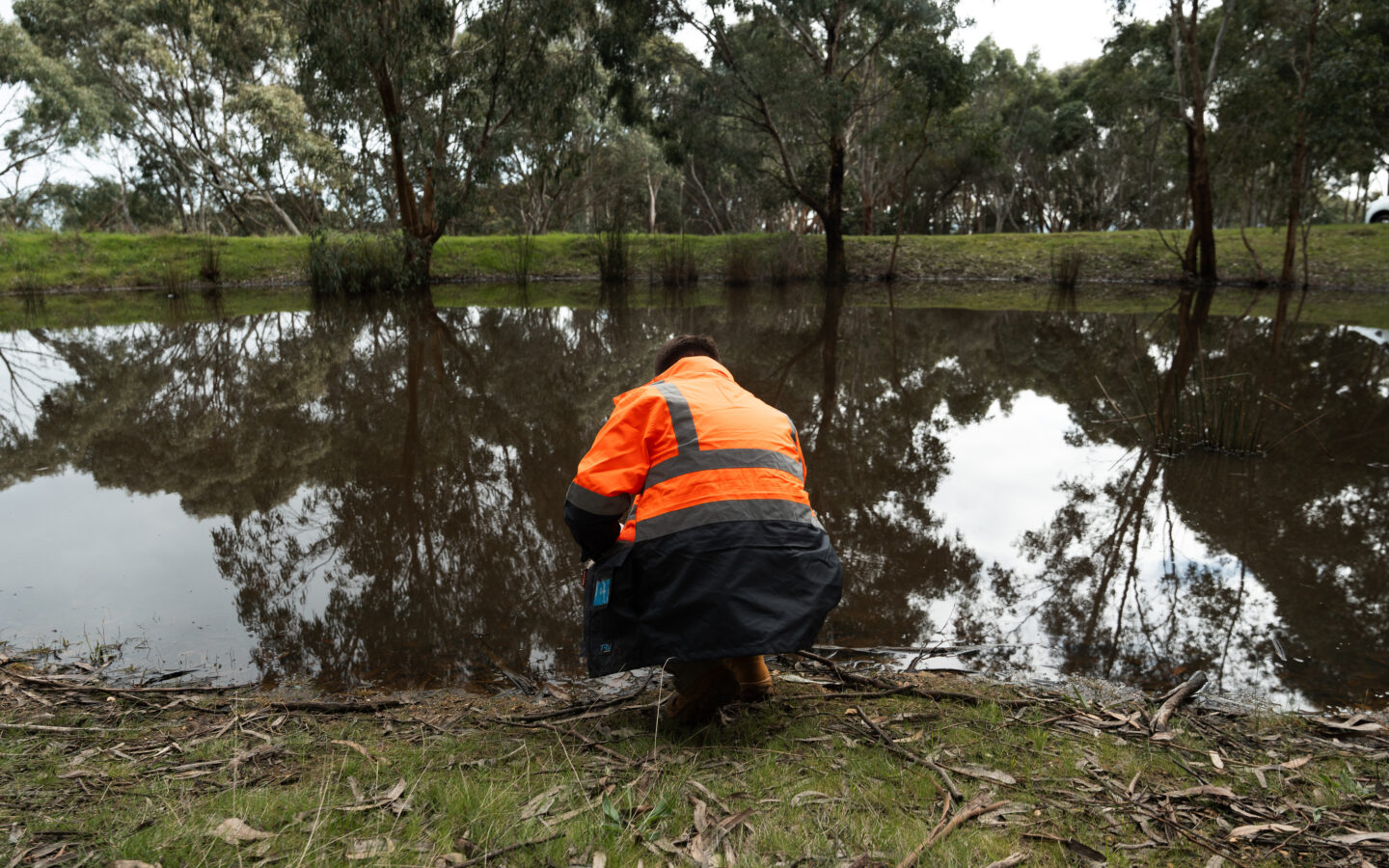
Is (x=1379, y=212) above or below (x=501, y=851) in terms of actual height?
above

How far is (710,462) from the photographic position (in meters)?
2.24

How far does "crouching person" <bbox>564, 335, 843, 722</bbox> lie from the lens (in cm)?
219

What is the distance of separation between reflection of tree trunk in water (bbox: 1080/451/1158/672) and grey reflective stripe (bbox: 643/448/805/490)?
1.52 m

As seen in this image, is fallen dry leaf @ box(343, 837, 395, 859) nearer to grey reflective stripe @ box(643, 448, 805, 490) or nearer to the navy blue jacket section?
the navy blue jacket section

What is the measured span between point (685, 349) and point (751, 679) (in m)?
1.01

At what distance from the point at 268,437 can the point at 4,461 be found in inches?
58.7

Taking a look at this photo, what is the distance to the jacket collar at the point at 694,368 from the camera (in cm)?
245

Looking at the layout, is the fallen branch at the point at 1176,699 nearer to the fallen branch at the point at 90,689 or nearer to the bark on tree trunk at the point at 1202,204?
the fallen branch at the point at 90,689

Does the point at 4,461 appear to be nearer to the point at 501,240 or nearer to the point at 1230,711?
the point at 1230,711

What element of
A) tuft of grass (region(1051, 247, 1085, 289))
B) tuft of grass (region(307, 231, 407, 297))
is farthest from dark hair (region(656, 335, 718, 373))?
tuft of grass (region(1051, 247, 1085, 289))

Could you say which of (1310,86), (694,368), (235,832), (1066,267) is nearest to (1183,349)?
(694,368)

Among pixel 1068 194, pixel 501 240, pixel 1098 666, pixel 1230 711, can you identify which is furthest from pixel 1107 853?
pixel 1068 194

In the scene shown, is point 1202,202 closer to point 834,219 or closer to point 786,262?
point 834,219

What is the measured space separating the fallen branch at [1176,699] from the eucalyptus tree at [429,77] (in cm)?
1616
